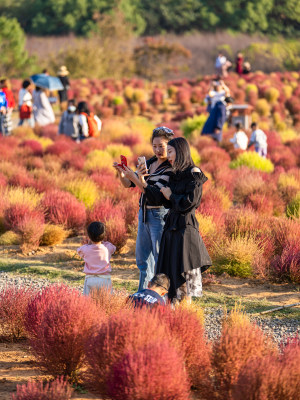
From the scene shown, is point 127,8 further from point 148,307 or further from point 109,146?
point 148,307

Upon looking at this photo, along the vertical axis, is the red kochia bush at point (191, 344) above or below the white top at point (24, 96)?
below

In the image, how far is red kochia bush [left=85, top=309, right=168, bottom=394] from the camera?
3.80 meters

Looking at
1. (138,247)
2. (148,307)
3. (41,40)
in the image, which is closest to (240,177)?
(138,247)

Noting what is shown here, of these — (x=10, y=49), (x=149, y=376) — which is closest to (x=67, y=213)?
(x=149, y=376)

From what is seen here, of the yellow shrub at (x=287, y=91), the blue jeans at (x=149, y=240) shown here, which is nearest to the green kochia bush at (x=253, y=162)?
the blue jeans at (x=149, y=240)

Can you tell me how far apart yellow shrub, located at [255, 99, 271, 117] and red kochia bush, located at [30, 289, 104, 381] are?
22.7 meters

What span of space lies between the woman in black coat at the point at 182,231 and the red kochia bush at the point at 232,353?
100cm

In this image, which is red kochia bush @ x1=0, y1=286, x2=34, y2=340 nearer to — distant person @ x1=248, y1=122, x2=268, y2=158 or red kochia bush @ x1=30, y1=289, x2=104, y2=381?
red kochia bush @ x1=30, y1=289, x2=104, y2=381

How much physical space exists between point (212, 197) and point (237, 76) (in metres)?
23.2

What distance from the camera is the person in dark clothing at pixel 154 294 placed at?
4.62m

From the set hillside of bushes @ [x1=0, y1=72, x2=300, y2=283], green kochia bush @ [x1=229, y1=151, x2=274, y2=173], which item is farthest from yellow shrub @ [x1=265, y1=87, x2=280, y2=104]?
green kochia bush @ [x1=229, y1=151, x2=274, y2=173]

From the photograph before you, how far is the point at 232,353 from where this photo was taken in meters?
4.04

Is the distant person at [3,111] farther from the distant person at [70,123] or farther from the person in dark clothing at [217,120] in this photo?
the person in dark clothing at [217,120]

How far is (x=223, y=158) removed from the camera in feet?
50.8
